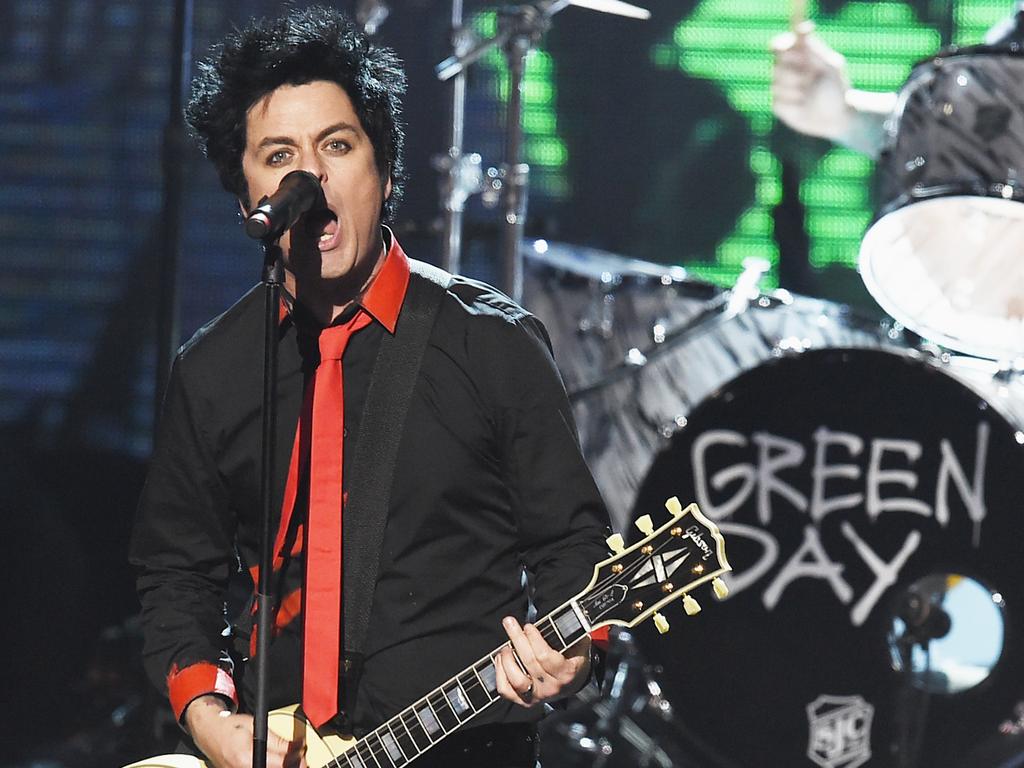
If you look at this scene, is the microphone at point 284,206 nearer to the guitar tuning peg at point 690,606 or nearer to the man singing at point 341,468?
the man singing at point 341,468

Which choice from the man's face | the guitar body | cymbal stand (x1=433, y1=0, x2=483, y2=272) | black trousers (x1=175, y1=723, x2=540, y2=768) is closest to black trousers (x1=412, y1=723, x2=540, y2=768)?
black trousers (x1=175, y1=723, x2=540, y2=768)

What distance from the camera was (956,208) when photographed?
3906 mm

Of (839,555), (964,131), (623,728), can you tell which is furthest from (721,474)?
(964,131)

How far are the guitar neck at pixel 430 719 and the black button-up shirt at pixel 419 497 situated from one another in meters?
0.05

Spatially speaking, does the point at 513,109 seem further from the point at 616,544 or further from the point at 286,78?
the point at 616,544

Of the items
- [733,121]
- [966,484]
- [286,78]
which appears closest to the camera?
[286,78]

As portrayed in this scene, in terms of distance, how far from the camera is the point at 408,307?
93.2 inches

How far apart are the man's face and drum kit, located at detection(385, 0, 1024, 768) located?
5.90ft

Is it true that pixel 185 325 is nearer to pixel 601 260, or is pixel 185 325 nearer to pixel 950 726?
→ pixel 601 260

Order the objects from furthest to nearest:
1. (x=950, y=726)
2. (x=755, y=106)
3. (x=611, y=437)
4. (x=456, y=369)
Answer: (x=755, y=106) → (x=611, y=437) → (x=950, y=726) → (x=456, y=369)

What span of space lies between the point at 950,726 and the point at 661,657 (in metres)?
0.80

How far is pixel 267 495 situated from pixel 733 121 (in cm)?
311

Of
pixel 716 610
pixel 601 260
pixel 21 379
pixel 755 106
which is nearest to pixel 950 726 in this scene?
pixel 716 610

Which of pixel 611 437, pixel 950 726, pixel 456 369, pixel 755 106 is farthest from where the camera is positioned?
pixel 755 106
